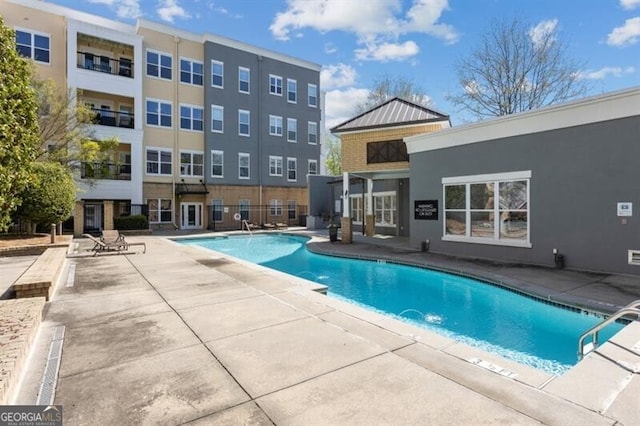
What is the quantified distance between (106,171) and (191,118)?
23.3ft

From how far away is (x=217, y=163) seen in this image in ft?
87.4

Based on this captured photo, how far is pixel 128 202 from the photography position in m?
22.8

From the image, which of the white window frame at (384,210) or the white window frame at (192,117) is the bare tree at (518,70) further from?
the white window frame at (192,117)

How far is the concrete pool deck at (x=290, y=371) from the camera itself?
112 inches

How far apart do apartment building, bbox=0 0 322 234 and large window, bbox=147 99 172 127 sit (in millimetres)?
66

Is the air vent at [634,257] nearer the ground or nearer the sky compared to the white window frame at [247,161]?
nearer the ground

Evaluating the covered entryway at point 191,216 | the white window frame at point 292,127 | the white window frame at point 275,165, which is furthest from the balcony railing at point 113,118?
the white window frame at point 292,127

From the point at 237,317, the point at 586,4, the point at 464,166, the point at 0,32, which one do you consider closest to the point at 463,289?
the point at 464,166

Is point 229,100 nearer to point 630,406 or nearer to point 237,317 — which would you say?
point 237,317

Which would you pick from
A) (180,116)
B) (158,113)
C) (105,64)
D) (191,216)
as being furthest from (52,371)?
(105,64)

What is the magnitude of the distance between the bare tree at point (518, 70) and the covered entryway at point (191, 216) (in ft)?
68.6

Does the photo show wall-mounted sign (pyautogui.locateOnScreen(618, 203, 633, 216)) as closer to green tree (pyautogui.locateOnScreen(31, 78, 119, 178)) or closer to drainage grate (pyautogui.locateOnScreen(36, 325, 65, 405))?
drainage grate (pyautogui.locateOnScreen(36, 325, 65, 405))

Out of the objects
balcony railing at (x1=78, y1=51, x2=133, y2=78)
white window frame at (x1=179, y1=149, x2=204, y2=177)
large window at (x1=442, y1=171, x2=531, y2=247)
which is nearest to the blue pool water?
large window at (x1=442, y1=171, x2=531, y2=247)

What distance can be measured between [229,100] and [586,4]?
21.8 meters
